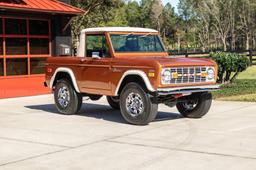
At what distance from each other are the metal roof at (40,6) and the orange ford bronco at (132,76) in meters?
3.81

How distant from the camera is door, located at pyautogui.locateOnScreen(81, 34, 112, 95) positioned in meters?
10.7

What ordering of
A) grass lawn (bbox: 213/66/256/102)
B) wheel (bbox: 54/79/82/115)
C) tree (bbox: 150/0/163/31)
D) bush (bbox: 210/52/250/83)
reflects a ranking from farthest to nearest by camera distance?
1. tree (bbox: 150/0/163/31)
2. bush (bbox: 210/52/250/83)
3. grass lawn (bbox: 213/66/256/102)
4. wheel (bbox: 54/79/82/115)

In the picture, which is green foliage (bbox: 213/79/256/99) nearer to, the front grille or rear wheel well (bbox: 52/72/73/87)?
the front grille

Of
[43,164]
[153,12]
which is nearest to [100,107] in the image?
[43,164]

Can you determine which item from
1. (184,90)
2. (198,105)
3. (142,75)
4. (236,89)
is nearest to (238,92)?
(236,89)

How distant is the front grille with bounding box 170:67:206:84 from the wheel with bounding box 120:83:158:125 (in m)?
0.61

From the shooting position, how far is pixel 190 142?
830 cm

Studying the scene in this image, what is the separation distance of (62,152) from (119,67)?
3.04m

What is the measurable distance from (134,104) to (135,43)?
5.81 feet

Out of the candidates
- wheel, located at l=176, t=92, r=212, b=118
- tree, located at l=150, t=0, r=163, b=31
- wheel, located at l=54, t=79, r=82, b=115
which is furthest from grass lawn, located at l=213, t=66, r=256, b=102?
tree, located at l=150, t=0, r=163, b=31

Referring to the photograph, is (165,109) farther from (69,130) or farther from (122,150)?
(122,150)

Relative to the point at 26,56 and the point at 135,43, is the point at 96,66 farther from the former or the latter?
the point at 26,56

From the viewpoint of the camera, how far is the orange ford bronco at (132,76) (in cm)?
980

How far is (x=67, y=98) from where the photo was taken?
1197 centimetres
